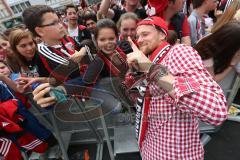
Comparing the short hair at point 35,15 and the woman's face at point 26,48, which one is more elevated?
the short hair at point 35,15

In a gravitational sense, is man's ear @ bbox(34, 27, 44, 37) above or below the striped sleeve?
above

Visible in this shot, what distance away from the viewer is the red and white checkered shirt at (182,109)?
2.87ft

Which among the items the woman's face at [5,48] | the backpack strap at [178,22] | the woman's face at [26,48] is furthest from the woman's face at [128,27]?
the woman's face at [5,48]

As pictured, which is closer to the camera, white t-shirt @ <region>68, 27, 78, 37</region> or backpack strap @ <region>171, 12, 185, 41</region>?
backpack strap @ <region>171, 12, 185, 41</region>

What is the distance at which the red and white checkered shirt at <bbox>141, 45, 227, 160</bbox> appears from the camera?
87cm

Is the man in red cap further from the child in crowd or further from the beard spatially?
the child in crowd

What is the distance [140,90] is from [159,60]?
0.19 m

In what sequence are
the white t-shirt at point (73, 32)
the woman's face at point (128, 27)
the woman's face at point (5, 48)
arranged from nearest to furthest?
the woman's face at point (128, 27) < the woman's face at point (5, 48) < the white t-shirt at point (73, 32)

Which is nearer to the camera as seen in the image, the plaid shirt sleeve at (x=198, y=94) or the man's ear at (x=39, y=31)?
the plaid shirt sleeve at (x=198, y=94)

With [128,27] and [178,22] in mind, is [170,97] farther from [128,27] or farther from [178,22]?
[178,22]

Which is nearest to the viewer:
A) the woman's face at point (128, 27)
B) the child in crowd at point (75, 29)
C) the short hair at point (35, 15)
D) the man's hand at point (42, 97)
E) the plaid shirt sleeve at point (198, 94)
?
the plaid shirt sleeve at point (198, 94)

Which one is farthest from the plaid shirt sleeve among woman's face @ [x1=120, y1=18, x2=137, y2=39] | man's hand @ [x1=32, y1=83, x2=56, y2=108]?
woman's face @ [x1=120, y1=18, x2=137, y2=39]

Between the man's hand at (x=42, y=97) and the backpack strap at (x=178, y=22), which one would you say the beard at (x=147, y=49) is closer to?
the man's hand at (x=42, y=97)

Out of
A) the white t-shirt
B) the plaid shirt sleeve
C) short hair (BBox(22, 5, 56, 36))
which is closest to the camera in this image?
the plaid shirt sleeve
